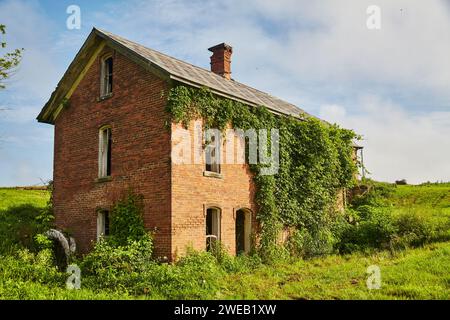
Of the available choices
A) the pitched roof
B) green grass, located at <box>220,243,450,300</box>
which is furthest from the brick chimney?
green grass, located at <box>220,243,450,300</box>

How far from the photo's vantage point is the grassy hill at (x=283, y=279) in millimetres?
10148

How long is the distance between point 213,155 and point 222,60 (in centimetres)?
743

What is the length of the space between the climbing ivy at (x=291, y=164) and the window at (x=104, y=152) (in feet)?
11.8

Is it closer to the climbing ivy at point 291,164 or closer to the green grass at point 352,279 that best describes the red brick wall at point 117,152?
the climbing ivy at point 291,164

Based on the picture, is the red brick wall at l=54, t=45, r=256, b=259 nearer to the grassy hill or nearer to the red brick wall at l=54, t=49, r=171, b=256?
the red brick wall at l=54, t=49, r=171, b=256

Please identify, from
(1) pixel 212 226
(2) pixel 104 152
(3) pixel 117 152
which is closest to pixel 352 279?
(1) pixel 212 226

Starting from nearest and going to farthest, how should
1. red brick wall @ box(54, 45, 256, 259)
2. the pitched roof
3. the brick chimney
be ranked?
red brick wall @ box(54, 45, 256, 259) < the pitched roof < the brick chimney

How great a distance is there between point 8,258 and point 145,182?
490cm

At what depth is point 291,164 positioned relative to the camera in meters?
17.1

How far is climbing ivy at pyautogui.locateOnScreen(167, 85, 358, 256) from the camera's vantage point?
1415cm

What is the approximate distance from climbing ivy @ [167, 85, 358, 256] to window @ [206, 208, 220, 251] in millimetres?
1921

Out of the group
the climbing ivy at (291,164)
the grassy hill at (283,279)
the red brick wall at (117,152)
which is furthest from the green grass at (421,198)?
the red brick wall at (117,152)
